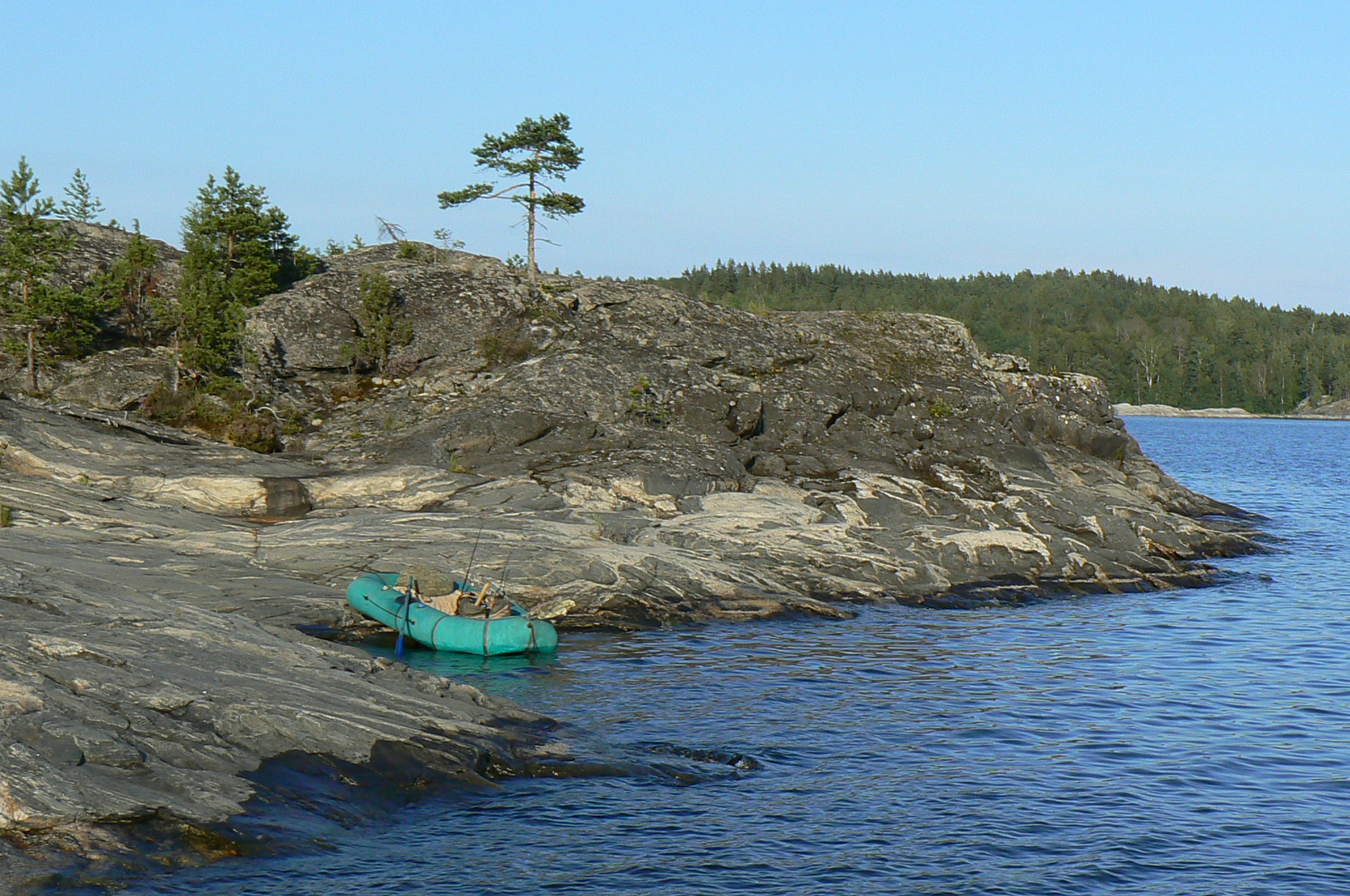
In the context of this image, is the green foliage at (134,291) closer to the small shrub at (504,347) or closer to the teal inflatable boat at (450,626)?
the small shrub at (504,347)

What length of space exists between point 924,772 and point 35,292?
33.8 metres

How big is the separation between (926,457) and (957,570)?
369 inches

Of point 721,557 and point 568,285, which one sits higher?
point 568,285

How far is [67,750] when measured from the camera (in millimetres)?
13117

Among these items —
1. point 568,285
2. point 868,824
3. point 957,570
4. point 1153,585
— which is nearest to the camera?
point 868,824

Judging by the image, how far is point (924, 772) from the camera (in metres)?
17.3

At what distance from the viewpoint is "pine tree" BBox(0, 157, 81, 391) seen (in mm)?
37531

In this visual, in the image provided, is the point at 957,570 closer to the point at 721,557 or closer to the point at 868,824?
the point at 721,557

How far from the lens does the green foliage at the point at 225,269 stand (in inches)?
1558

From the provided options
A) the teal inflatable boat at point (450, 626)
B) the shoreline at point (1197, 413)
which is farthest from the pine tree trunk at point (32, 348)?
the shoreline at point (1197, 413)

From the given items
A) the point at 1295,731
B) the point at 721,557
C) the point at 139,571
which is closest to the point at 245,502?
the point at 139,571

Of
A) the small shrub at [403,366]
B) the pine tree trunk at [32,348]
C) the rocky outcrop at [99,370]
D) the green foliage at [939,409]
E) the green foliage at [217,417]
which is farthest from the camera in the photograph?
the green foliage at [939,409]

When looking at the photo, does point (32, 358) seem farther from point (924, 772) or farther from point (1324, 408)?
point (1324, 408)

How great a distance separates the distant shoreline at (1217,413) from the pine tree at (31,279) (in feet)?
558
